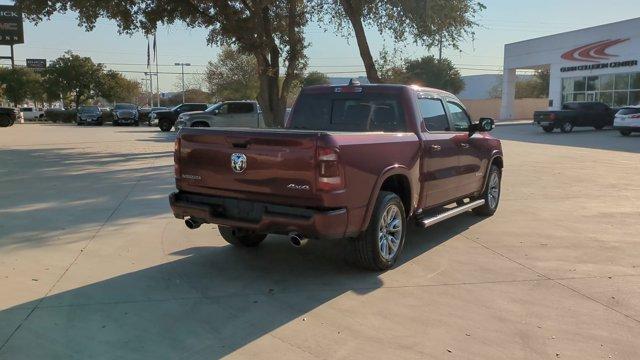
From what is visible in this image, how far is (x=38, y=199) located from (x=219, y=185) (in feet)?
18.9

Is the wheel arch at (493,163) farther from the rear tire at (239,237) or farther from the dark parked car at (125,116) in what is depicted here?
the dark parked car at (125,116)

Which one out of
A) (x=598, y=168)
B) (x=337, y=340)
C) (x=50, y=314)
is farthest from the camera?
(x=598, y=168)

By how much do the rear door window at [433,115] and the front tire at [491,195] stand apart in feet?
5.64

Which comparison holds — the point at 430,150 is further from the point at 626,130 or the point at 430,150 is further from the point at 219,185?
the point at 626,130

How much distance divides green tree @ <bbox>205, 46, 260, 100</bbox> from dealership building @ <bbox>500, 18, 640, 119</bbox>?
98.5ft

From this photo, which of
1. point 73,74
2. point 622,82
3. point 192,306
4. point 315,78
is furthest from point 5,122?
point 622,82

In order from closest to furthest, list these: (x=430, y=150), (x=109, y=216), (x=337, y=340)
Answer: (x=337, y=340) < (x=430, y=150) < (x=109, y=216)

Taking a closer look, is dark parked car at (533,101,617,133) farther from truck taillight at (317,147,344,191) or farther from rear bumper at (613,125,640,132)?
truck taillight at (317,147,344,191)

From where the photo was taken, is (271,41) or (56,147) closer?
(271,41)

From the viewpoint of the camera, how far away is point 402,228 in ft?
19.8

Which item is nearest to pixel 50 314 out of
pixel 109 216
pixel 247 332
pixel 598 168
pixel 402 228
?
pixel 247 332

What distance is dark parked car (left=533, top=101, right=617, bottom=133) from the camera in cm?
3262

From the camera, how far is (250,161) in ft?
17.3

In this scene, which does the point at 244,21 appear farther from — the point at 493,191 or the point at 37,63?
the point at 37,63
